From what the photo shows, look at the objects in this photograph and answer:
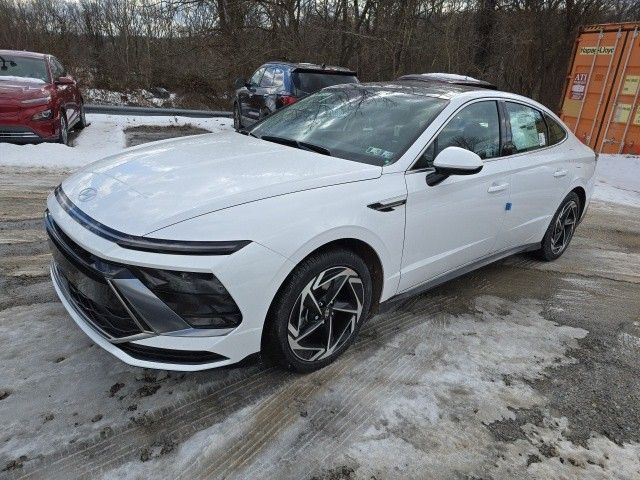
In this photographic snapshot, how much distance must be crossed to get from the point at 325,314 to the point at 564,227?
10.5 feet

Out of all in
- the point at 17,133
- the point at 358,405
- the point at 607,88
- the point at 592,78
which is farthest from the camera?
the point at 592,78

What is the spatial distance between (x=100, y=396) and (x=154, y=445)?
0.47 m

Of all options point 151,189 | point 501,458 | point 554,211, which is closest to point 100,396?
point 151,189

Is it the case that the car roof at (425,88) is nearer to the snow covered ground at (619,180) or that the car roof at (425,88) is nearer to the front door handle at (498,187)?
the front door handle at (498,187)

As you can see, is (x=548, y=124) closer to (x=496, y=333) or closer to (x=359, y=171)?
(x=496, y=333)

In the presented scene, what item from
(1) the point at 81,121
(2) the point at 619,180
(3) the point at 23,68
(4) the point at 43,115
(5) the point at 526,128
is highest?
(5) the point at 526,128

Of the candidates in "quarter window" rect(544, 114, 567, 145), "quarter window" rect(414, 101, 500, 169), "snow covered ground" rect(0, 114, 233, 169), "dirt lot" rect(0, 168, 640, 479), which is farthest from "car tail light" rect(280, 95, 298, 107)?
"dirt lot" rect(0, 168, 640, 479)

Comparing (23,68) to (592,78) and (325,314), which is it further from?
(592,78)

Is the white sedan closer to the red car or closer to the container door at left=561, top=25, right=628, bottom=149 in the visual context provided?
the red car

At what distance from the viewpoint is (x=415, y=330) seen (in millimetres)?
3281

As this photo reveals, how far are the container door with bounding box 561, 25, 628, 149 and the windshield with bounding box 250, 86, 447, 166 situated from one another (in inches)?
358

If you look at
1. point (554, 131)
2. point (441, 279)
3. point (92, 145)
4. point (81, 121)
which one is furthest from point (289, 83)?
point (441, 279)

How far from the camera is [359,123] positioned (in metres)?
3.29

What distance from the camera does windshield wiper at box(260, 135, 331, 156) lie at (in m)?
3.06
